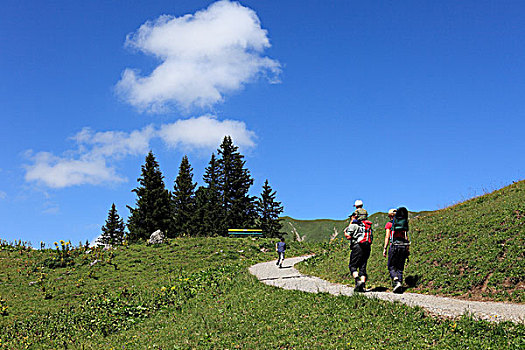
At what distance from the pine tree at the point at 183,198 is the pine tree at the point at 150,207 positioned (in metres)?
9.97

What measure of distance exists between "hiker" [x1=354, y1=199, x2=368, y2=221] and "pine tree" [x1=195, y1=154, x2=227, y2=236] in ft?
130

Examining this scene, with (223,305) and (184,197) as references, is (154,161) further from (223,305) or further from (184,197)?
(223,305)

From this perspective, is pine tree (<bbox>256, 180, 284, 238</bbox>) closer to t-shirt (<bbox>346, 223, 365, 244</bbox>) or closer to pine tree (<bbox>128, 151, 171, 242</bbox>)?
pine tree (<bbox>128, 151, 171, 242</bbox>)

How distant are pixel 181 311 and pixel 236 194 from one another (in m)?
41.1

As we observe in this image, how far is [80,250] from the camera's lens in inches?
1193

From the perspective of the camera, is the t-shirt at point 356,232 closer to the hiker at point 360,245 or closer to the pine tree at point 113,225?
the hiker at point 360,245

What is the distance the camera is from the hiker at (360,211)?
13.2 metres

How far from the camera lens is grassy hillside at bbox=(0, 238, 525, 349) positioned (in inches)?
349

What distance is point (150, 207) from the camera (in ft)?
168

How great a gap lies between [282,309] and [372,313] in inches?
109

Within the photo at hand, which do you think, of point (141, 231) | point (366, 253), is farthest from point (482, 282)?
point (141, 231)

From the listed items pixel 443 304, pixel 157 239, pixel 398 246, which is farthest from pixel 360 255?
pixel 157 239

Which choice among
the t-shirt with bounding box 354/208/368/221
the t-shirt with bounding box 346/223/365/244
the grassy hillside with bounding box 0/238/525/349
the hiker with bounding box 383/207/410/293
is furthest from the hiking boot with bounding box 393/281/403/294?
the t-shirt with bounding box 354/208/368/221

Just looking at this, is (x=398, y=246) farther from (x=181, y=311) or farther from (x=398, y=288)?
(x=181, y=311)
